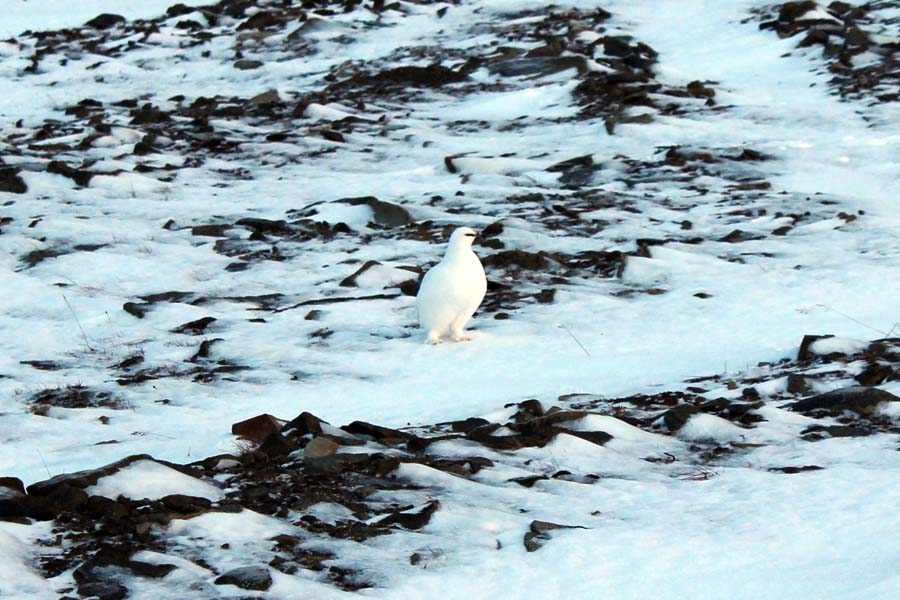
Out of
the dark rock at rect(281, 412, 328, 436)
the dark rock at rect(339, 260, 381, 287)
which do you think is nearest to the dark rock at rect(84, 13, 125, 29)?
the dark rock at rect(339, 260, 381, 287)

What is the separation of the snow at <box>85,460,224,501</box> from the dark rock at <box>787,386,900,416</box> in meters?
2.89

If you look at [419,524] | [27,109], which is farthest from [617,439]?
[27,109]

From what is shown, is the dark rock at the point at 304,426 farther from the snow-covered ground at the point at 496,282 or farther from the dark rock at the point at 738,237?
the dark rock at the point at 738,237

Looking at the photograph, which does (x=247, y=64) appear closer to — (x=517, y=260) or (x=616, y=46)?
(x=616, y=46)

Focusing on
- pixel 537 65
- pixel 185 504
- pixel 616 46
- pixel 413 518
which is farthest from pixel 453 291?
pixel 616 46

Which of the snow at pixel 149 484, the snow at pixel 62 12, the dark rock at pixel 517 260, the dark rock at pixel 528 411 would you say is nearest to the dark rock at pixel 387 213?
the dark rock at pixel 517 260

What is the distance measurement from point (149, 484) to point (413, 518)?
3.44 ft

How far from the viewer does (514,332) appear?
7.99 m

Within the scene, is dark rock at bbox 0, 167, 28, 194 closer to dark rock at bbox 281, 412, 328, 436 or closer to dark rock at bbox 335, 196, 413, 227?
dark rock at bbox 335, 196, 413, 227

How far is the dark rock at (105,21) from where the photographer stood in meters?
23.9

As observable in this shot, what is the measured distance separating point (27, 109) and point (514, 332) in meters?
11.8

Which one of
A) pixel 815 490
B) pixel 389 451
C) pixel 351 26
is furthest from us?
pixel 351 26

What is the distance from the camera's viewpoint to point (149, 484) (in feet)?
15.0

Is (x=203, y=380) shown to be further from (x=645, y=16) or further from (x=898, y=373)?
(x=645, y=16)
